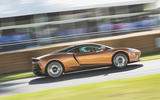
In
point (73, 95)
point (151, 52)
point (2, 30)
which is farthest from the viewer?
point (2, 30)

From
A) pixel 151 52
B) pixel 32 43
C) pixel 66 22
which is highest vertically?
pixel 66 22

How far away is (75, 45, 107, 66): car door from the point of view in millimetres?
9337

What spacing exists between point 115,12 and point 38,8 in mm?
5085

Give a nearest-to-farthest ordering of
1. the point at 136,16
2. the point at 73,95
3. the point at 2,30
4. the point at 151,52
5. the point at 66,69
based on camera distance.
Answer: the point at 73,95
the point at 66,69
the point at 151,52
the point at 2,30
the point at 136,16

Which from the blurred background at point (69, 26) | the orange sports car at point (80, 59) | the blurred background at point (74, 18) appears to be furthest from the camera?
the blurred background at point (74, 18)

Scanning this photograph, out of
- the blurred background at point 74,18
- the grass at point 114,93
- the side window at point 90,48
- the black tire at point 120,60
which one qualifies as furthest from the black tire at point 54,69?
the blurred background at point 74,18

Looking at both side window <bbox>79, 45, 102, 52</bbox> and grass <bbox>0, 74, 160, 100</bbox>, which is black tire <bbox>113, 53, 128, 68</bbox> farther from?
grass <bbox>0, 74, 160, 100</bbox>

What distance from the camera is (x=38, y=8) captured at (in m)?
16.2

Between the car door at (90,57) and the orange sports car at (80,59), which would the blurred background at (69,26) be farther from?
the car door at (90,57)

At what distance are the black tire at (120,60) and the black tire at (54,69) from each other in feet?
6.53

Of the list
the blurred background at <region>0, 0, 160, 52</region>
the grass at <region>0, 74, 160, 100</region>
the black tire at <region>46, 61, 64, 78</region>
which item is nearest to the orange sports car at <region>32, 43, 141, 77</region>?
the black tire at <region>46, 61, 64, 78</region>

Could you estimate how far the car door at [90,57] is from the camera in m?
9.34

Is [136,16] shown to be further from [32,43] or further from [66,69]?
[66,69]

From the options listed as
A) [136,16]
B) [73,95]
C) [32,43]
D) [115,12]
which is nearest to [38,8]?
[32,43]
